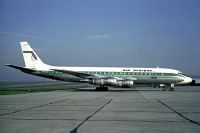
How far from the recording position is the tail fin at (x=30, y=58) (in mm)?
46062

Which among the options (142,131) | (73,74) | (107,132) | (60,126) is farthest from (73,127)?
(73,74)

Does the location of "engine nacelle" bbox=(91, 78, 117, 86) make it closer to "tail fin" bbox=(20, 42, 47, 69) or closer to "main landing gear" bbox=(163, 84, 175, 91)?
"tail fin" bbox=(20, 42, 47, 69)

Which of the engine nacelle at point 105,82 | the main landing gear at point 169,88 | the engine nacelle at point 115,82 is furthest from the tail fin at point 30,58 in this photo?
the main landing gear at point 169,88

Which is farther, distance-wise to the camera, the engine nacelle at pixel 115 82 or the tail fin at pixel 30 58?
the tail fin at pixel 30 58

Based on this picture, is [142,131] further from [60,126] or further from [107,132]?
[60,126]

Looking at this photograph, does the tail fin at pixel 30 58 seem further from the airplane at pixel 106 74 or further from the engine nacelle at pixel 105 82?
the engine nacelle at pixel 105 82

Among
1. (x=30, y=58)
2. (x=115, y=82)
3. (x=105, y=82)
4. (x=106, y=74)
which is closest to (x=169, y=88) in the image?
(x=106, y=74)

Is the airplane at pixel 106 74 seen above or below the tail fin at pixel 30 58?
below

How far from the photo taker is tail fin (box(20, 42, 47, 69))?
46062mm

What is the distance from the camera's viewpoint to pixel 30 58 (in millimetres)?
46688

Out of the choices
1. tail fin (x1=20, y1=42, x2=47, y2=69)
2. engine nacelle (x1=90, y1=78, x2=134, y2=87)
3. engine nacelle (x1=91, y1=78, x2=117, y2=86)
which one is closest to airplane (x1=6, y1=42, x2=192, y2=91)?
tail fin (x1=20, y1=42, x2=47, y2=69)

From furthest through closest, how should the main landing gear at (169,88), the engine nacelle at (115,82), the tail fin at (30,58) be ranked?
the tail fin at (30,58) < the main landing gear at (169,88) < the engine nacelle at (115,82)

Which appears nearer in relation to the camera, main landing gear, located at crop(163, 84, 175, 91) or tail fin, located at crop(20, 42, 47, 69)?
main landing gear, located at crop(163, 84, 175, 91)

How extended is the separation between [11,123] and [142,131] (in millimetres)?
4406
